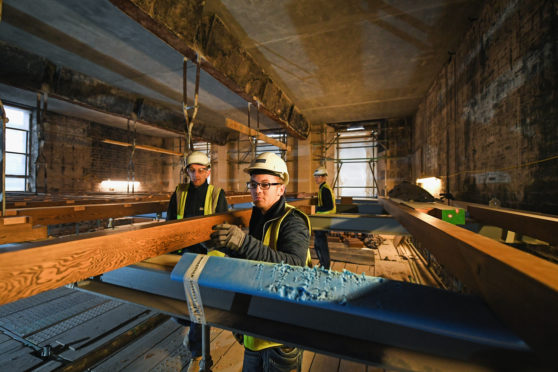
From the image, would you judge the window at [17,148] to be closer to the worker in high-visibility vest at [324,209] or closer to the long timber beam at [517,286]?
the worker in high-visibility vest at [324,209]

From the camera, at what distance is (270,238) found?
1.75 m

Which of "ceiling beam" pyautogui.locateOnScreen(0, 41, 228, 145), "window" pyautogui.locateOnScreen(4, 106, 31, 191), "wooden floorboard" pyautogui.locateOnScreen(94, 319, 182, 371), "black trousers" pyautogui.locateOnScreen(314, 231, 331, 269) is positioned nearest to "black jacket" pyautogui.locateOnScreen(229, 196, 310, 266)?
"wooden floorboard" pyautogui.locateOnScreen(94, 319, 182, 371)

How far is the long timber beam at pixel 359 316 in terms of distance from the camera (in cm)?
65

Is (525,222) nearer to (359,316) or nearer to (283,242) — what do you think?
(283,242)

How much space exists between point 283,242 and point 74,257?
122 cm

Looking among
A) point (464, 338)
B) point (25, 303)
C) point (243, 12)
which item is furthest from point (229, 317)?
point (25, 303)

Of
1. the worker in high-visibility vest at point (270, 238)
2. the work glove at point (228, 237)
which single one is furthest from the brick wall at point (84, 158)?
the work glove at point (228, 237)

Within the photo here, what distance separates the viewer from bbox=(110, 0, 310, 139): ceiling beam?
10.1ft

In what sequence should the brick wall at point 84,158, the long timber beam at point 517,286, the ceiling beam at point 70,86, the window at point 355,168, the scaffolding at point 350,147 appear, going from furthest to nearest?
1. the window at point 355,168
2. the scaffolding at point 350,147
3. the brick wall at point 84,158
4. the ceiling beam at point 70,86
5. the long timber beam at point 517,286

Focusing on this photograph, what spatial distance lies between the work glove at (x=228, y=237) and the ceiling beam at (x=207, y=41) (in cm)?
324

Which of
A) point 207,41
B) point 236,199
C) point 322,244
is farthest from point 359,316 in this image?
point 236,199

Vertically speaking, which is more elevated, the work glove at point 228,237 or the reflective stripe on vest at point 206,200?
the reflective stripe on vest at point 206,200

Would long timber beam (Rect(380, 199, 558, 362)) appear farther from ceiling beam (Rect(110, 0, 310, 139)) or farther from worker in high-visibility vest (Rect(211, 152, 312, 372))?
ceiling beam (Rect(110, 0, 310, 139))

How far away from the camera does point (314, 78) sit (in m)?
6.44
